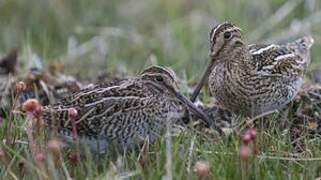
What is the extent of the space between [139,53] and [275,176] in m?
5.88

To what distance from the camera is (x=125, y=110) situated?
581cm

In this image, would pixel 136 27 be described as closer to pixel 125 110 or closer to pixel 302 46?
pixel 302 46

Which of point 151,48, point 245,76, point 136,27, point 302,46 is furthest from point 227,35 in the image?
point 136,27

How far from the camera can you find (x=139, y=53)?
10914 mm

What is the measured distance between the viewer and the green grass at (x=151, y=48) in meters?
5.16

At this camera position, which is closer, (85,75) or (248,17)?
(85,75)

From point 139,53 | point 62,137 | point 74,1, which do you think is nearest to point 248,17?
point 139,53

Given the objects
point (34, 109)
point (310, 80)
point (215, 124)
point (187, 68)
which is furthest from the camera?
point (187, 68)

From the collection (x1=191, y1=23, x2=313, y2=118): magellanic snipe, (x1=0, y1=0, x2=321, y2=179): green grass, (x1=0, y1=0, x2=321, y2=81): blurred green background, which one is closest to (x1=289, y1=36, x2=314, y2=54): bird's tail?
(x1=191, y1=23, x2=313, y2=118): magellanic snipe

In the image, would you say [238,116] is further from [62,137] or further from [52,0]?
[52,0]

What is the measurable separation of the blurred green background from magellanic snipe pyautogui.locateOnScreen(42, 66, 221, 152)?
274 cm

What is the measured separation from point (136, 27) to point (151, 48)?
1375mm

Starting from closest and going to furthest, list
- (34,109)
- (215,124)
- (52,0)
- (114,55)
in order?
(34,109) < (215,124) < (114,55) < (52,0)

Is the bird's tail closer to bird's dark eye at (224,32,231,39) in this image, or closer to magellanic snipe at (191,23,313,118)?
magellanic snipe at (191,23,313,118)
